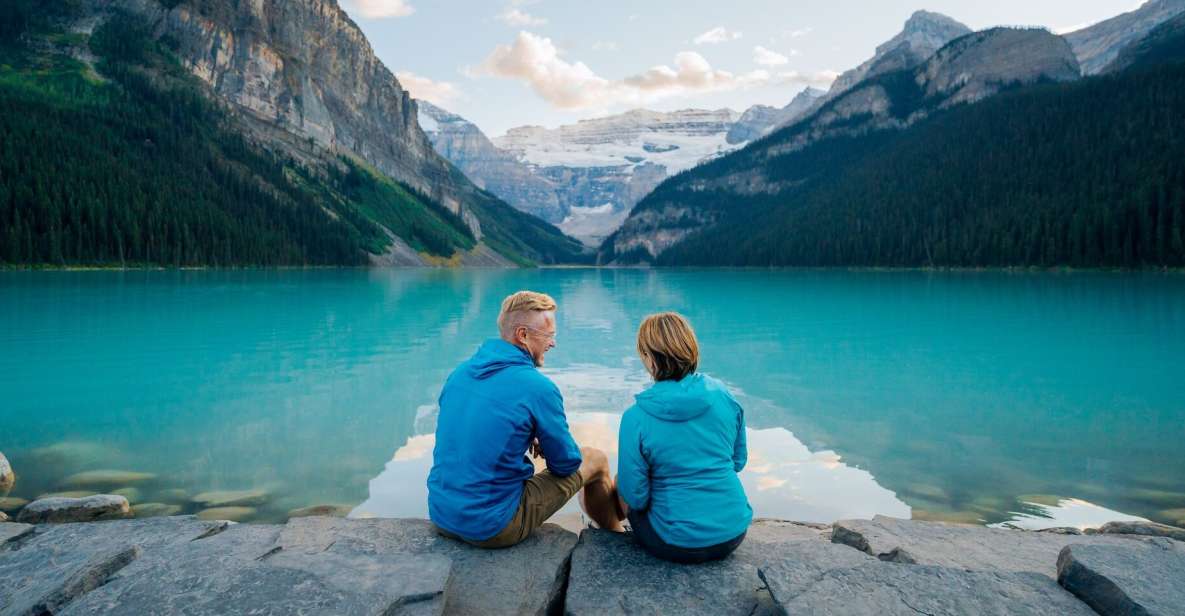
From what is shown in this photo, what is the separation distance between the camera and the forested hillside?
274 feet

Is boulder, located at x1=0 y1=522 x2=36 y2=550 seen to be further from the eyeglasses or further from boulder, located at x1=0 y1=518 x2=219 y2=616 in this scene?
the eyeglasses

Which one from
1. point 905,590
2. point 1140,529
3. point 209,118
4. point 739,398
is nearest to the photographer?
point 905,590

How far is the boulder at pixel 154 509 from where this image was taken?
26.1ft

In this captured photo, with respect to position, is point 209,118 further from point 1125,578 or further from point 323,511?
point 1125,578

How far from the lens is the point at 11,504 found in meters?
8.17

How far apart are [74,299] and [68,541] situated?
42.9 metres

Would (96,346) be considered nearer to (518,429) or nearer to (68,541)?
(68,541)

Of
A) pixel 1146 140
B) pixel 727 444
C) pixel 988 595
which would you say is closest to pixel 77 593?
pixel 727 444

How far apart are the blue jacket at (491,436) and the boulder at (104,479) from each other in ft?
21.6

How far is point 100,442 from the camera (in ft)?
36.3

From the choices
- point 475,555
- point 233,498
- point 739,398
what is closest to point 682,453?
point 475,555

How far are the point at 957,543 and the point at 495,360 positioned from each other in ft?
15.9

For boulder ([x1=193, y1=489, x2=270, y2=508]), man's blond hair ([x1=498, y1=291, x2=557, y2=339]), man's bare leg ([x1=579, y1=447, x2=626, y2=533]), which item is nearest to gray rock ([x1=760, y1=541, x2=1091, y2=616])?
man's bare leg ([x1=579, y1=447, x2=626, y2=533])

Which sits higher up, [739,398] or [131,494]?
[131,494]
